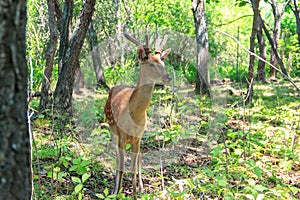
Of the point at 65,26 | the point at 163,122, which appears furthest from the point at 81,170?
the point at 65,26

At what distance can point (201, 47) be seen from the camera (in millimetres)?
9672

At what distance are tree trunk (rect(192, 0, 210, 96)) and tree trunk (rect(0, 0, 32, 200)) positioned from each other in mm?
8172

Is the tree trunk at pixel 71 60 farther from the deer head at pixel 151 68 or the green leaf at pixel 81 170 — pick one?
the green leaf at pixel 81 170

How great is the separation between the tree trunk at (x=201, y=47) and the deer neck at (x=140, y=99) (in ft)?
16.4

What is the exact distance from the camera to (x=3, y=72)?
139cm

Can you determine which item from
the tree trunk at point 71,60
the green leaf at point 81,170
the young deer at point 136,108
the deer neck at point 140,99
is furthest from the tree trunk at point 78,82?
the green leaf at point 81,170

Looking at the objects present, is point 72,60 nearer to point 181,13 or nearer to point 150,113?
point 150,113

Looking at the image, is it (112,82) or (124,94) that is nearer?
(124,94)

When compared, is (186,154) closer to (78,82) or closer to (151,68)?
(151,68)

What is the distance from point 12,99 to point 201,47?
849cm

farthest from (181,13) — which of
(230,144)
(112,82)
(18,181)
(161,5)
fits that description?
(18,181)

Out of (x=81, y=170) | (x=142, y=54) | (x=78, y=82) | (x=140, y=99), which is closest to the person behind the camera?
(x=81, y=170)

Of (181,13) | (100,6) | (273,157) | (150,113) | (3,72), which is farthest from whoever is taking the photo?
(181,13)

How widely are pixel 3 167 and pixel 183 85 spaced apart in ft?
29.9
